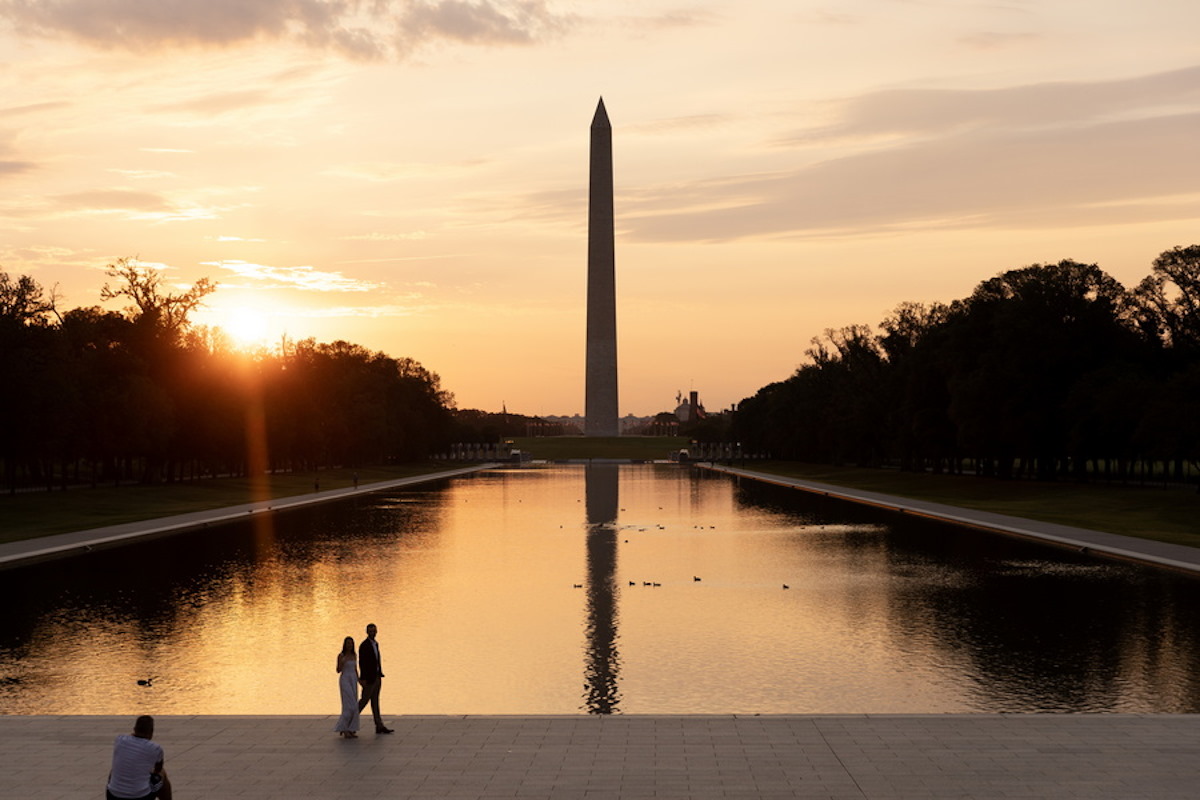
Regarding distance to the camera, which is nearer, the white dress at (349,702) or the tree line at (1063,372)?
the white dress at (349,702)

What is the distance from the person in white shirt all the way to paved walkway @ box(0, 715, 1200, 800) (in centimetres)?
240

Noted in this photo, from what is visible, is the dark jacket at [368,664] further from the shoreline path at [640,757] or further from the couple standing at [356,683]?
the shoreline path at [640,757]

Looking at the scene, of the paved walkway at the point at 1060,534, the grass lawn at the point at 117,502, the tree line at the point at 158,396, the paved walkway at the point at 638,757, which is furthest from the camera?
the tree line at the point at 158,396

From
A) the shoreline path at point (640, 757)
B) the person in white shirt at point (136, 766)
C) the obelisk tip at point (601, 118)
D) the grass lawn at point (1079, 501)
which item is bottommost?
the grass lawn at point (1079, 501)

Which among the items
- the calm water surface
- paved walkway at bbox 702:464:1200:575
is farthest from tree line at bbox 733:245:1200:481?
the calm water surface

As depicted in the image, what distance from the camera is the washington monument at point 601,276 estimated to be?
12219 centimetres

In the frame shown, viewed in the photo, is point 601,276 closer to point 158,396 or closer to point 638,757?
point 158,396

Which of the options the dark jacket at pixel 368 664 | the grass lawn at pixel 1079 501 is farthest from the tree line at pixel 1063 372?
the dark jacket at pixel 368 664

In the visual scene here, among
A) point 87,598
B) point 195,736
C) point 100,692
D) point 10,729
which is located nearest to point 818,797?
point 195,736

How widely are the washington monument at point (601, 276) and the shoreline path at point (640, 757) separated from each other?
368ft

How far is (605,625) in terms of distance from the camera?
2186 cm

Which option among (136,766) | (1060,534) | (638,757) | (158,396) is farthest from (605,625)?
(158,396)

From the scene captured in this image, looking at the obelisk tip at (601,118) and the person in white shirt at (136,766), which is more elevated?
the obelisk tip at (601,118)

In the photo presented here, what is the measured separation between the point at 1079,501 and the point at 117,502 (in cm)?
4738
